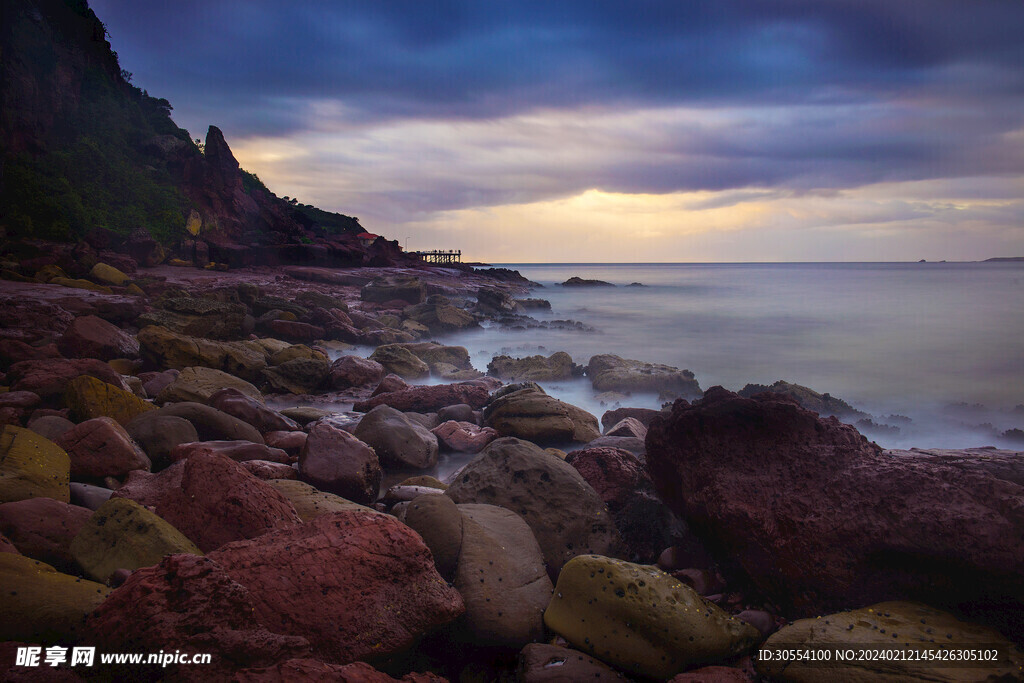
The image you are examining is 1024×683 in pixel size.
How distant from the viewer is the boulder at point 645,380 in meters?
→ 9.85

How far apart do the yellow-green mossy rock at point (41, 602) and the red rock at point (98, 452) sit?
1560 mm

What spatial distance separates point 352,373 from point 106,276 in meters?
9.41

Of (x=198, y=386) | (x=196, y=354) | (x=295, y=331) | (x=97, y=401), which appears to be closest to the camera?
(x=97, y=401)

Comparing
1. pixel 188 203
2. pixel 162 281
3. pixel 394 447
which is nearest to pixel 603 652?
pixel 394 447

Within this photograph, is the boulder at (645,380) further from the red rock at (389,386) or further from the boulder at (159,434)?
the boulder at (159,434)

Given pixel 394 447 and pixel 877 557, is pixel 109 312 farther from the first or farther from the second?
pixel 877 557

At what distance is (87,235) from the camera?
17062 millimetres

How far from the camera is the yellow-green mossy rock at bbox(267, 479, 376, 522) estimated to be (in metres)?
2.97

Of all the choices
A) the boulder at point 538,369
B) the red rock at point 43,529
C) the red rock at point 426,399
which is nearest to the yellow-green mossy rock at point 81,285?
the red rock at point 426,399

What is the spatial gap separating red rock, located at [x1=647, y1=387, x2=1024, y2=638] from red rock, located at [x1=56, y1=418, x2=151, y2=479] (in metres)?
3.44

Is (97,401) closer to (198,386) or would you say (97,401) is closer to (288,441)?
(198,386)

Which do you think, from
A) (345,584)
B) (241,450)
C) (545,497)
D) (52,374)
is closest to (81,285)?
(52,374)

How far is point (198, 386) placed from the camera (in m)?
5.81

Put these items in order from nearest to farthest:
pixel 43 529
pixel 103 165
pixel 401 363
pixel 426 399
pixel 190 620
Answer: pixel 190 620, pixel 43 529, pixel 426 399, pixel 401 363, pixel 103 165
